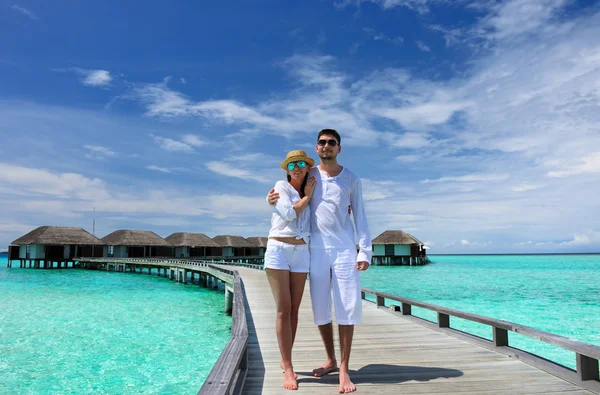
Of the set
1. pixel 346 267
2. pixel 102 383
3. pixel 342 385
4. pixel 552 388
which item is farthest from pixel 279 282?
pixel 102 383

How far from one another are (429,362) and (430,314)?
13732 millimetres

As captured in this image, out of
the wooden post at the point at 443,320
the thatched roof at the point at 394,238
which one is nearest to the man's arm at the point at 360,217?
the wooden post at the point at 443,320

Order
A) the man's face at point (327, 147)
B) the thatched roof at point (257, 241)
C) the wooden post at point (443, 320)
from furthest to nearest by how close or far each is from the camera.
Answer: the thatched roof at point (257, 241) → the wooden post at point (443, 320) → the man's face at point (327, 147)

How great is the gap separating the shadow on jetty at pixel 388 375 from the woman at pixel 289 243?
1.24 feet

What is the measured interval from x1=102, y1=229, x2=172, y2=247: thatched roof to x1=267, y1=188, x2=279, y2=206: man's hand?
5606cm

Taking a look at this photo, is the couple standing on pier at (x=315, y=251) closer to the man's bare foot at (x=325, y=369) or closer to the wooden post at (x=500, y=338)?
the man's bare foot at (x=325, y=369)

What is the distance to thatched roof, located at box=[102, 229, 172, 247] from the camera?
54966 millimetres

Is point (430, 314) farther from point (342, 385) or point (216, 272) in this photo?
point (342, 385)

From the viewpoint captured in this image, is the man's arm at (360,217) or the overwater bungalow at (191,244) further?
the overwater bungalow at (191,244)

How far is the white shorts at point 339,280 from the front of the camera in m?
3.35

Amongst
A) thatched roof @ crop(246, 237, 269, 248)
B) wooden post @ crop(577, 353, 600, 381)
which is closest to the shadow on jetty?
wooden post @ crop(577, 353, 600, 381)

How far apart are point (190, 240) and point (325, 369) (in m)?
59.1

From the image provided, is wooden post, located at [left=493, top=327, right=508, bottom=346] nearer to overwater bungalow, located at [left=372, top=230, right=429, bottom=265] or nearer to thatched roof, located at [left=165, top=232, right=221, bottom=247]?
overwater bungalow, located at [left=372, top=230, right=429, bottom=265]

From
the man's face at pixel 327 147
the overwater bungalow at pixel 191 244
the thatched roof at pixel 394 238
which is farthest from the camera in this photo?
the thatched roof at pixel 394 238
